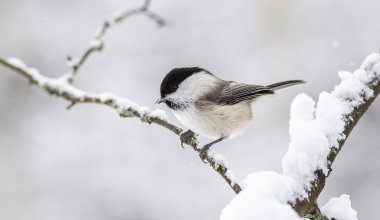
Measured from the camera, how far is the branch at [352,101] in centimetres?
142

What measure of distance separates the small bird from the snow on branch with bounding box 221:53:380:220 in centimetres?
104

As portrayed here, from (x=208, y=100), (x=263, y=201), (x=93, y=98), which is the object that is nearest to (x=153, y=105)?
(x=208, y=100)

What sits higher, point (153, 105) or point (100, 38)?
point (153, 105)

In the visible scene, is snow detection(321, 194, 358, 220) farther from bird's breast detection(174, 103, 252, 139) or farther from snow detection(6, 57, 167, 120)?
bird's breast detection(174, 103, 252, 139)

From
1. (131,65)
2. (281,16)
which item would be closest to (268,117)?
(281,16)

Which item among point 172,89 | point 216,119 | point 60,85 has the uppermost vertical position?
point 172,89

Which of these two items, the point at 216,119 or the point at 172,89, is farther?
the point at 216,119

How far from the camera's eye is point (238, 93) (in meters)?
3.25

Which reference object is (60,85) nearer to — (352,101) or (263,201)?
(263,201)

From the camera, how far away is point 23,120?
6.95 m

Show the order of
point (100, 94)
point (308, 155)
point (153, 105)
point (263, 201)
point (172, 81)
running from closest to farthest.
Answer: point (263, 201) < point (308, 155) < point (100, 94) < point (172, 81) < point (153, 105)

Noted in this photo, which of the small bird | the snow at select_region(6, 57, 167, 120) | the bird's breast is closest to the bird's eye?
the small bird

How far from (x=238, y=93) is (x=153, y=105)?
3.69 metres

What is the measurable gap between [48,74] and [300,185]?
248 inches
